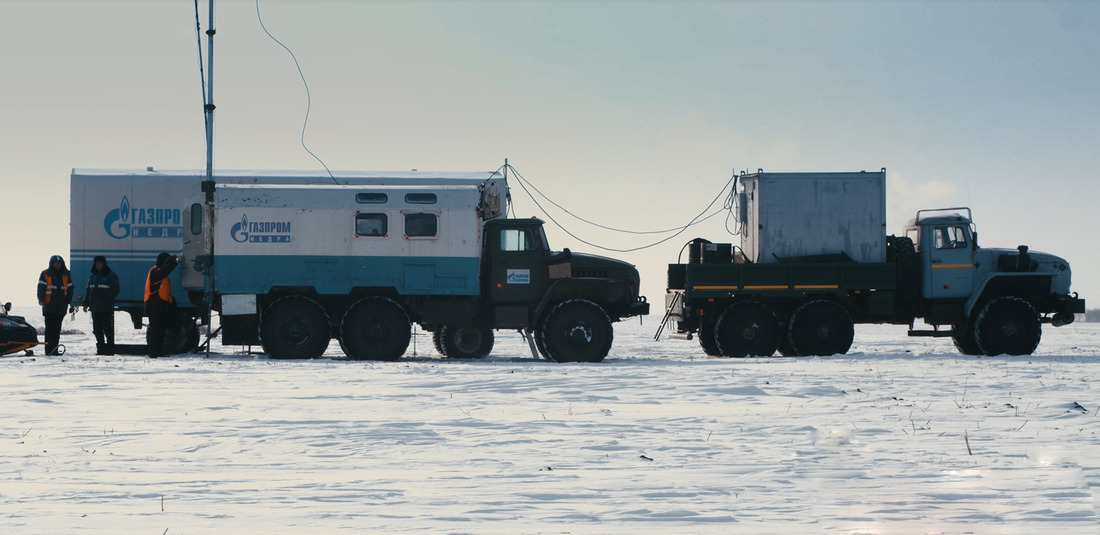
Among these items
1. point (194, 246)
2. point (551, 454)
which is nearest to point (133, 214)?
point (194, 246)

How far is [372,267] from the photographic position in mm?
17922

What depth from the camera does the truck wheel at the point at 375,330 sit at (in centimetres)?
1777

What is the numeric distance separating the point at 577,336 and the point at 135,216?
8961mm

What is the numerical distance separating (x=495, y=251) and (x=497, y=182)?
1840mm

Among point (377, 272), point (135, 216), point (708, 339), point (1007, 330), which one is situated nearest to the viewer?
point (377, 272)

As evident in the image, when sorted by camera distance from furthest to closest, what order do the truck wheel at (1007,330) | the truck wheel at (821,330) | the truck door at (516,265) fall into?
the truck wheel at (1007,330)
the truck wheel at (821,330)
the truck door at (516,265)

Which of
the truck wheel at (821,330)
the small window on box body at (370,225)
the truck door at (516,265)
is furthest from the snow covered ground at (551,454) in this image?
the truck wheel at (821,330)

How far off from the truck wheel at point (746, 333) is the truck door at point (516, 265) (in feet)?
12.8

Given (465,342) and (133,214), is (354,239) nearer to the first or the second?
(465,342)

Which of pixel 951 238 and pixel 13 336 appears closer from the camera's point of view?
pixel 13 336

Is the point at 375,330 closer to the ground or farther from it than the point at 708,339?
farther from it

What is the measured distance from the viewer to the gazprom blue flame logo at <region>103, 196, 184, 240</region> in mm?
19203

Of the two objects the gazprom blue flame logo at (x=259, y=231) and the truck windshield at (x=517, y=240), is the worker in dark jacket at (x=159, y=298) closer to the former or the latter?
the gazprom blue flame logo at (x=259, y=231)

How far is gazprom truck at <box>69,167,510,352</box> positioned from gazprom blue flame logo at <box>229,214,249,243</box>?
161cm
